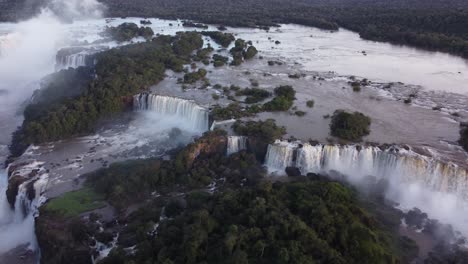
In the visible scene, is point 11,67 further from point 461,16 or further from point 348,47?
point 461,16

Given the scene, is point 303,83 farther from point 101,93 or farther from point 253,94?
point 101,93

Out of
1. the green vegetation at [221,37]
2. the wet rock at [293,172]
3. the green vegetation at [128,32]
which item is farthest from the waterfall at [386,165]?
the green vegetation at [128,32]

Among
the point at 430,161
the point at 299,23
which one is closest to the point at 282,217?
the point at 430,161

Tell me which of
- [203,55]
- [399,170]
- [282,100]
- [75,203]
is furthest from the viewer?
[203,55]

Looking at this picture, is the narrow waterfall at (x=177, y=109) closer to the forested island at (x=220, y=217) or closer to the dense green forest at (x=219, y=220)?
the forested island at (x=220, y=217)

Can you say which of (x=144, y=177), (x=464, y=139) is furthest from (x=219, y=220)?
(x=464, y=139)

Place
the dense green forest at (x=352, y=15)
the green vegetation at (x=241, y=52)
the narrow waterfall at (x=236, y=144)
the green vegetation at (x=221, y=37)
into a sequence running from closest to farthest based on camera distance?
the narrow waterfall at (x=236, y=144) < the green vegetation at (x=241, y=52) < the green vegetation at (x=221, y=37) < the dense green forest at (x=352, y=15)
